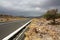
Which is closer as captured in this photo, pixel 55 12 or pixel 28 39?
pixel 28 39

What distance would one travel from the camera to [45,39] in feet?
66.9

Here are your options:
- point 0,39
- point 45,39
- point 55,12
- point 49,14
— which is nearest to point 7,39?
point 0,39

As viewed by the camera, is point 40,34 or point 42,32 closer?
point 40,34

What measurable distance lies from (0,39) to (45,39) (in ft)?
21.2

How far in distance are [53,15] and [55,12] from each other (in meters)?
1.91

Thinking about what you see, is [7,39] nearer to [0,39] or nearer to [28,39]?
[0,39]

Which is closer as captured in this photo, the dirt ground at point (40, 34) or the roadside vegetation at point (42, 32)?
the dirt ground at point (40, 34)

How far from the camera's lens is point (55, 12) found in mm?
82875

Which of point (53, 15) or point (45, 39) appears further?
point (53, 15)

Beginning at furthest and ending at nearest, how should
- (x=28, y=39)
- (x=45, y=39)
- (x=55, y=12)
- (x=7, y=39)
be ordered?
(x=55, y=12) < (x=45, y=39) < (x=28, y=39) < (x=7, y=39)

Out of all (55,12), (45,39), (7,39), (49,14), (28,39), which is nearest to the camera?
(7,39)

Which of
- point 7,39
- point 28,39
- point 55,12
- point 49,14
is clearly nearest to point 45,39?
point 28,39

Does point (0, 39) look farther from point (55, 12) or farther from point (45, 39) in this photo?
point (55, 12)

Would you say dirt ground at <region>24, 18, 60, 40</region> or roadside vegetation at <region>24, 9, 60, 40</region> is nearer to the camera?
dirt ground at <region>24, 18, 60, 40</region>
